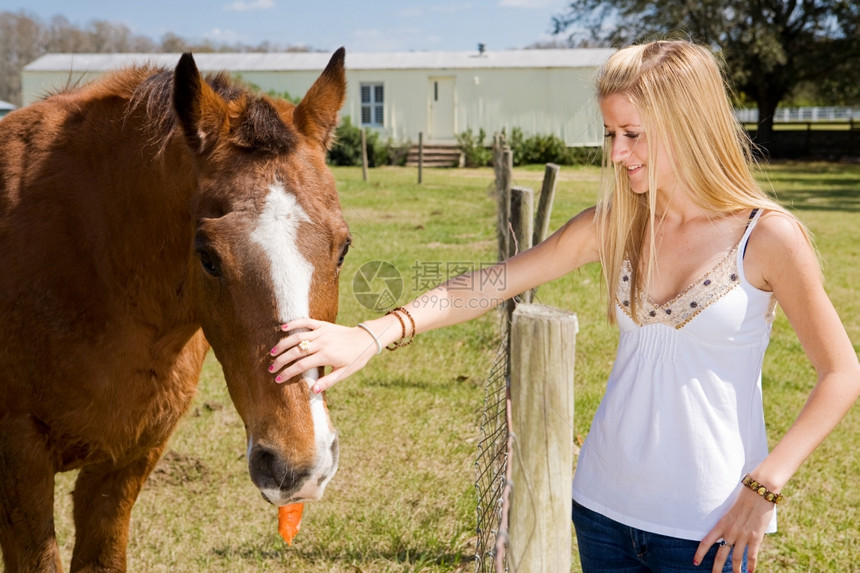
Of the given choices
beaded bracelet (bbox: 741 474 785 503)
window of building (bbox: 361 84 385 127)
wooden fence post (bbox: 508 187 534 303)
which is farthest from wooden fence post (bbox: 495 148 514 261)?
window of building (bbox: 361 84 385 127)

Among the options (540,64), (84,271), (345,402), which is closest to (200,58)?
(540,64)

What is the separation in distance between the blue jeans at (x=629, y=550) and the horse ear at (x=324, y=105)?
144cm

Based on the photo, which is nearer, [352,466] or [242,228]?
[242,228]

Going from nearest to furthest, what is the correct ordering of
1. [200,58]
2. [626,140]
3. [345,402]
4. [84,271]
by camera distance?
1. [626,140]
2. [84,271]
3. [345,402]
4. [200,58]

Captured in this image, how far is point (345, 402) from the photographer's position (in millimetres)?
5480

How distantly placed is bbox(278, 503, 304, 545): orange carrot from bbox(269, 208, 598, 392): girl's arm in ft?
1.89

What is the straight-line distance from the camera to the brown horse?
2.16 meters

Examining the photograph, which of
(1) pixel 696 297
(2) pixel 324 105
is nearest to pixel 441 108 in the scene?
(2) pixel 324 105

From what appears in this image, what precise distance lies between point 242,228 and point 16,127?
155cm

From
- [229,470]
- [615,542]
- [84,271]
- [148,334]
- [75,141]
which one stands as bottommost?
[229,470]

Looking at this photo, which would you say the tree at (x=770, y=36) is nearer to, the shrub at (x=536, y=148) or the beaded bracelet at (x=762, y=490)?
the shrub at (x=536, y=148)

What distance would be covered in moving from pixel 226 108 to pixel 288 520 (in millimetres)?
1295

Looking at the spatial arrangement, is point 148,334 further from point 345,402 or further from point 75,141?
point 345,402

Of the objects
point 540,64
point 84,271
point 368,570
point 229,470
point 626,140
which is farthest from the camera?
point 540,64
